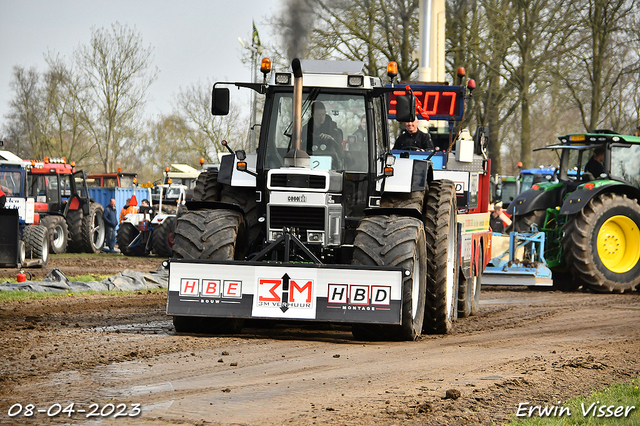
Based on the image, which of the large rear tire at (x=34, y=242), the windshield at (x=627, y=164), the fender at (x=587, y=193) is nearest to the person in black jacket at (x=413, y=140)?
the fender at (x=587, y=193)

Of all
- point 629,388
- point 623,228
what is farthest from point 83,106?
point 629,388

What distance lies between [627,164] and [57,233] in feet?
53.7

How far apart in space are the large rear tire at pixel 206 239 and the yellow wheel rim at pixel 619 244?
9836mm

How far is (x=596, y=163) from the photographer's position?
1711cm

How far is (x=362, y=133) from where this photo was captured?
29.8ft

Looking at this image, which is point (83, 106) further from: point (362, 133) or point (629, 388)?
point (629, 388)

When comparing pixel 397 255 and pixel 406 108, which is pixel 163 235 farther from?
pixel 397 255

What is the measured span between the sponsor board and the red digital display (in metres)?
8.76

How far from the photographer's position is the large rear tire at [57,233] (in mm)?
24828

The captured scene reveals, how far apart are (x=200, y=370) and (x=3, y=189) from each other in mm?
16164

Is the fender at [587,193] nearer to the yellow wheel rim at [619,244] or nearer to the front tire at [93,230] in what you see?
the yellow wheel rim at [619,244]

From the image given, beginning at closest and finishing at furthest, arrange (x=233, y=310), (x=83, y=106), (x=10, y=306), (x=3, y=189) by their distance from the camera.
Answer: (x=233, y=310) → (x=10, y=306) → (x=3, y=189) → (x=83, y=106)

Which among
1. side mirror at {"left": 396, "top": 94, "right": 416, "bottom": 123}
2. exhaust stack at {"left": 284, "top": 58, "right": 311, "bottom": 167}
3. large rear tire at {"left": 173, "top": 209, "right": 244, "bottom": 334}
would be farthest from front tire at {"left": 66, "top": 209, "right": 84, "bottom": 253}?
side mirror at {"left": 396, "top": 94, "right": 416, "bottom": 123}

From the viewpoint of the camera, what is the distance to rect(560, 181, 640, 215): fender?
16.2 meters
